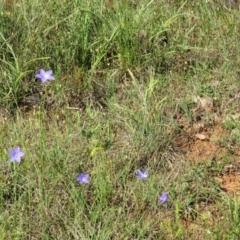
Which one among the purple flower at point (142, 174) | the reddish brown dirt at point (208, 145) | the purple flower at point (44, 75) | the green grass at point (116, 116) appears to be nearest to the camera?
the green grass at point (116, 116)

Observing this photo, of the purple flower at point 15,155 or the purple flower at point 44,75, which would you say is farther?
the purple flower at point 44,75

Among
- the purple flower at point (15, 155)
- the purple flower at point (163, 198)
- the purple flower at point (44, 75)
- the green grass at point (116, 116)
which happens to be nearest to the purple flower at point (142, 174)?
the green grass at point (116, 116)

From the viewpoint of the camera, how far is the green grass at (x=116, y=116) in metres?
2.93

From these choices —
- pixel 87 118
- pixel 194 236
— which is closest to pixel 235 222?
pixel 194 236

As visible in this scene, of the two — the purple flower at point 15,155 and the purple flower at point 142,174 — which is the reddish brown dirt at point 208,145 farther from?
Result: the purple flower at point 15,155

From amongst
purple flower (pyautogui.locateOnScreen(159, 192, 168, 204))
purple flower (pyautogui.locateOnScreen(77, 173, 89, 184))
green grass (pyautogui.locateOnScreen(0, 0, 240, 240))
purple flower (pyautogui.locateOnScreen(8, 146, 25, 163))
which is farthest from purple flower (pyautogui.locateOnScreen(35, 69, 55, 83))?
purple flower (pyautogui.locateOnScreen(159, 192, 168, 204))

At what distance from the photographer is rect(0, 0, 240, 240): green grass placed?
2928 mm

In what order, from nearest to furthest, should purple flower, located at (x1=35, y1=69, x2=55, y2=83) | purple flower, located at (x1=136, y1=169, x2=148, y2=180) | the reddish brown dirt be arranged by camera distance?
purple flower, located at (x1=136, y1=169, x2=148, y2=180) < the reddish brown dirt < purple flower, located at (x1=35, y1=69, x2=55, y2=83)

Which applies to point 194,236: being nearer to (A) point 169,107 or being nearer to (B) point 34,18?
(A) point 169,107

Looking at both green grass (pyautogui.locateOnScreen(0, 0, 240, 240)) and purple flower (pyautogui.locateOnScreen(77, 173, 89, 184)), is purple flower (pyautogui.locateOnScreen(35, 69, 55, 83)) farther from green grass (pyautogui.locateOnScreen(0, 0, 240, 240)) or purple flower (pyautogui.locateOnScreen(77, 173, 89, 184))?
purple flower (pyautogui.locateOnScreen(77, 173, 89, 184))

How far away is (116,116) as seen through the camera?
3.53 meters

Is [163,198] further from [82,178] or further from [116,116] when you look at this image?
[116,116]

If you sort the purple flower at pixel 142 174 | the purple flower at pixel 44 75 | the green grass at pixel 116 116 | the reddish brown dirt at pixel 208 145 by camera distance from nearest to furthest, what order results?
the green grass at pixel 116 116
the purple flower at pixel 142 174
the reddish brown dirt at pixel 208 145
the purple flower at pixel 44 75

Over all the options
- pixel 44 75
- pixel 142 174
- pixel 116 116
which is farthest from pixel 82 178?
pixel 44 75
